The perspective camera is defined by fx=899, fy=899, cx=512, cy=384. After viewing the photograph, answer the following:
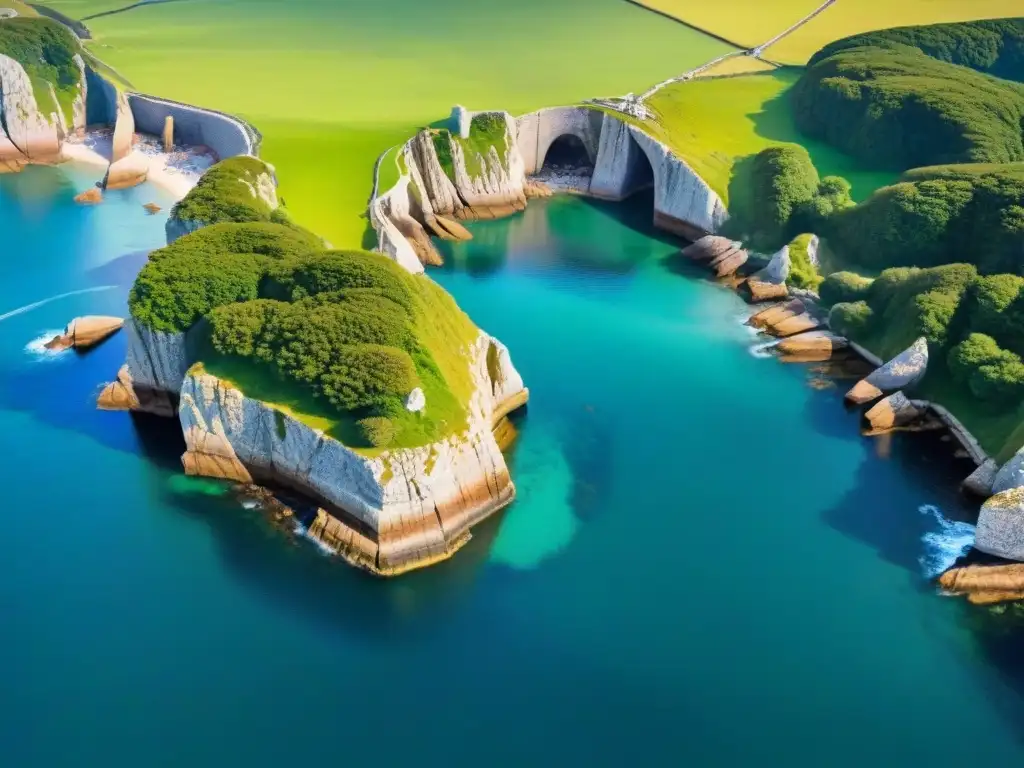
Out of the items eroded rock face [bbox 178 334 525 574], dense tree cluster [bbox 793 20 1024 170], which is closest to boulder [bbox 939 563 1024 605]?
eroded rock face [bbox 178 334 525 574]

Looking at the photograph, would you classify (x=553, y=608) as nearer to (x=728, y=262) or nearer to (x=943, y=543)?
(x=943, y=543)

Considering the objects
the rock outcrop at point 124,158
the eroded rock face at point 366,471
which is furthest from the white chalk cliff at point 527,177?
the eroded rock face at point 366,471

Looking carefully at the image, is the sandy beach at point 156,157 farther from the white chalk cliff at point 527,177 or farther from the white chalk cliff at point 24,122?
the white chalk cliff at point 527,177

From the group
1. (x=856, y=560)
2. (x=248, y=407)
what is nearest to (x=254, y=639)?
(x=248, y=407)

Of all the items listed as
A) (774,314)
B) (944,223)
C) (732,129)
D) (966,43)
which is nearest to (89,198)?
(732,129)

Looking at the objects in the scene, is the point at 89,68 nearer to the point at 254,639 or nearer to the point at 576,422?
the point at 576,422

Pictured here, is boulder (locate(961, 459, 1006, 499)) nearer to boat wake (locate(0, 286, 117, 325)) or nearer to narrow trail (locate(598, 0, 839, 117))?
narrow trail (locate(598, 0, 839, 117))
